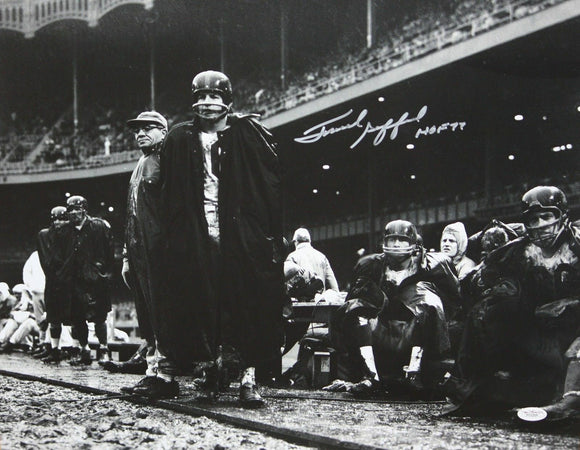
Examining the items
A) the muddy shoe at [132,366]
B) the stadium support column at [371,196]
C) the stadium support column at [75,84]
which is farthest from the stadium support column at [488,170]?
the stadium support column at [75,84]

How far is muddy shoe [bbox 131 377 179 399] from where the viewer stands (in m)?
5.02

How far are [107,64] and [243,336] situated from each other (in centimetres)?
3320

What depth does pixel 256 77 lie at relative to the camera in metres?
28.4

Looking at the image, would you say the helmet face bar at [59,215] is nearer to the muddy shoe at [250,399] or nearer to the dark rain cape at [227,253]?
the dark rain cape at [227,253]

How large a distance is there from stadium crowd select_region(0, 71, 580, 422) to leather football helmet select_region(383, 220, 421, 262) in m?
0.01

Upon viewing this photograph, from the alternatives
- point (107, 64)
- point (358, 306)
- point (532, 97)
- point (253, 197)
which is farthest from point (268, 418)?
point (107, 64)

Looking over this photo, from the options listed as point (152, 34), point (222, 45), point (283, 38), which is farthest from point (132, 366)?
point (152, 34)

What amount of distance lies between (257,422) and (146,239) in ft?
6.26

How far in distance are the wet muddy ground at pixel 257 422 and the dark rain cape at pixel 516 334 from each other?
0.17 metres

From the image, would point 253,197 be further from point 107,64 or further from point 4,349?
point 107,64

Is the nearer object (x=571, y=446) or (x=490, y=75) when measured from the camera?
(x=571, y=446)
